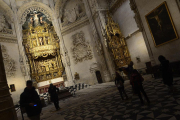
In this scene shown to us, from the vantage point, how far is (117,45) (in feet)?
42.5

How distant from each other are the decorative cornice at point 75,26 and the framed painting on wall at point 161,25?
9.63 m

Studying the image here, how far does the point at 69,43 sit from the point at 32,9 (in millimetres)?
7380

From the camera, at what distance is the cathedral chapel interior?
12.8m

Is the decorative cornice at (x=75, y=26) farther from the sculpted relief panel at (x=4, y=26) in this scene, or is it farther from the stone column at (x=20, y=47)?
the sculpted relief panel at (x=4, y=26)

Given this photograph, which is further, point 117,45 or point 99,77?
point 99,77

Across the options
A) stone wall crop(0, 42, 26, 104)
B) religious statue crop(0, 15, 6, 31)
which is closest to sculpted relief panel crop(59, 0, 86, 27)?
religious statue crop(0, 15, 6, 31)

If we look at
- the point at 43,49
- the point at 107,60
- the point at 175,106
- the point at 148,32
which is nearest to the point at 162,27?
the point at 148,32

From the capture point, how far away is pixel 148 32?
8156 mm

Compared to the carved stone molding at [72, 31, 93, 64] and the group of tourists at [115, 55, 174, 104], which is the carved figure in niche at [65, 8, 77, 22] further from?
the group of tourists at [115, 55, 174, 104]

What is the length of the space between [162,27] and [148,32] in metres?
1.15

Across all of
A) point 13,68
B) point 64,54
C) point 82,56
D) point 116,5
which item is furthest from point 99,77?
point 13,68

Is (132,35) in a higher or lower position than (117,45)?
higher

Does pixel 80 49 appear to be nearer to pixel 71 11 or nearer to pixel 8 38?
pixel 71 11

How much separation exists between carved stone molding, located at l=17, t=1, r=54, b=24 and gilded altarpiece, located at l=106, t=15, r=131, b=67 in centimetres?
985
